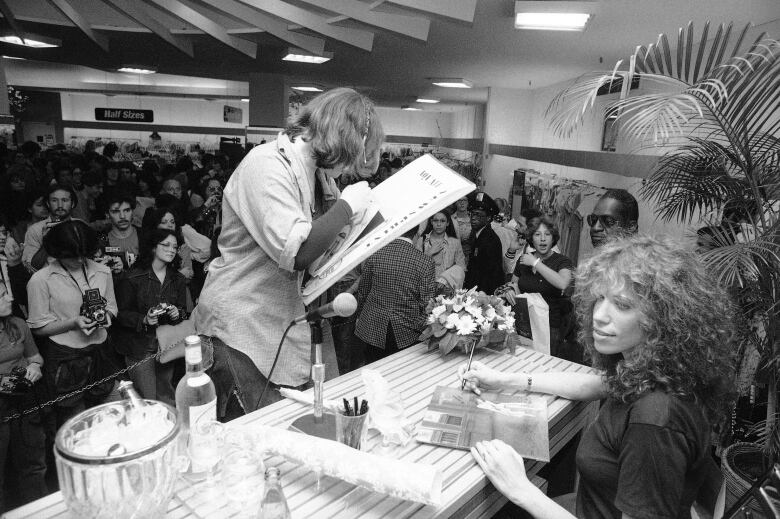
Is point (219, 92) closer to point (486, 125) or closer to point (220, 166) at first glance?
point (220, 166)

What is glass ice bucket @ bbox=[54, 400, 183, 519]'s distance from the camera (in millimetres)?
934

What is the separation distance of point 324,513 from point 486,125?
35.3 feet

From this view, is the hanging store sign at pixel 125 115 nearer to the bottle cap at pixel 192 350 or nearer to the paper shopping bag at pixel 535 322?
Answer: the paper shopping bag at pixel 535 322

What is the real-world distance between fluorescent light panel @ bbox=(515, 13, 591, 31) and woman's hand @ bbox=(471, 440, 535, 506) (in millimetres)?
3643

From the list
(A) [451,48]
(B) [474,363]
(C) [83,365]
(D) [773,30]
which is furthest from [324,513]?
(A) [451,48]

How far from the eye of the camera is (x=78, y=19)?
5480 millimetres

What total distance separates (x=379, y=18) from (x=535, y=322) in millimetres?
3336

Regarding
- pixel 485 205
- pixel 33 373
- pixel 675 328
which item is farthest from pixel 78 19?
pixel 675 328

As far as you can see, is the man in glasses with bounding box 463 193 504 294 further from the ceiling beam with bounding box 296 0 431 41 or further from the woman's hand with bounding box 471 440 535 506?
the woman's hand with bounding box 471 440 535 506

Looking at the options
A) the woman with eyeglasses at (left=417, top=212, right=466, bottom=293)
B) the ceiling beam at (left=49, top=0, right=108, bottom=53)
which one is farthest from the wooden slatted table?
the ceiling beam at (left=49, top=0, right=108, bottom=53)

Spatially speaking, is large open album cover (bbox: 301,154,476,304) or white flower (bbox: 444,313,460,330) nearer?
large open album cover (bbox: 301,154,476,304)

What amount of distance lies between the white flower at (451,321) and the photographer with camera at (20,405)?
83.5 inches

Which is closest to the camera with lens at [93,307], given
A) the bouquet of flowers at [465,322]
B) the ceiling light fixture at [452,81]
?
the bouquet of flowers at [465,322]

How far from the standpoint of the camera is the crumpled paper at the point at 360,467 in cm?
122
